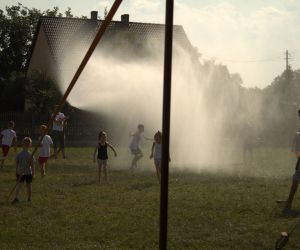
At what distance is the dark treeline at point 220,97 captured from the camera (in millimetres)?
27781

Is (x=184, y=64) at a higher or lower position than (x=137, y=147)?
higher

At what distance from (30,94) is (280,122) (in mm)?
16782

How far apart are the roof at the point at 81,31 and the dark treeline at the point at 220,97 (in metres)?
4.50

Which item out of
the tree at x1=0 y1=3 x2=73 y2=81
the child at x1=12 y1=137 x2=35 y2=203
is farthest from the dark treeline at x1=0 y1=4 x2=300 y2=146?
the child at x1=12 y1=137 x2=35 y2=203

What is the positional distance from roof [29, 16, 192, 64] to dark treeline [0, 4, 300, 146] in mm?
4502

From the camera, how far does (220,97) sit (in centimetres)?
2778

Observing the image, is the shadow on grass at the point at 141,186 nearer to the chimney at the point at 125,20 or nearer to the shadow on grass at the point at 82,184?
the shadow on grass at the point at 82,184

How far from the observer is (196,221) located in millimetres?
9844

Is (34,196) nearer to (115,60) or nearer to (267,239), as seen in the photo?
(267,239)

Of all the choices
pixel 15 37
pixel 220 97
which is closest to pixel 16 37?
pixel 15 37

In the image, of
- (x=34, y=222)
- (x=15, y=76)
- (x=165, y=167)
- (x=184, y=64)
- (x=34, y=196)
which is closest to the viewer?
(x=165, y=167)

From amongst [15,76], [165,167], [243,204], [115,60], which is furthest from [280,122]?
[165,167]

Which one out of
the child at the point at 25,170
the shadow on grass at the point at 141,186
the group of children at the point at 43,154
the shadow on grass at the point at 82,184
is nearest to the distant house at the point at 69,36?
the group of children at the point at 43,154

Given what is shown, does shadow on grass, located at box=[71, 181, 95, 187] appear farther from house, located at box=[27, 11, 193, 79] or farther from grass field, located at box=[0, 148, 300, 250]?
house, located at box=[27, 11, 193, 79]
